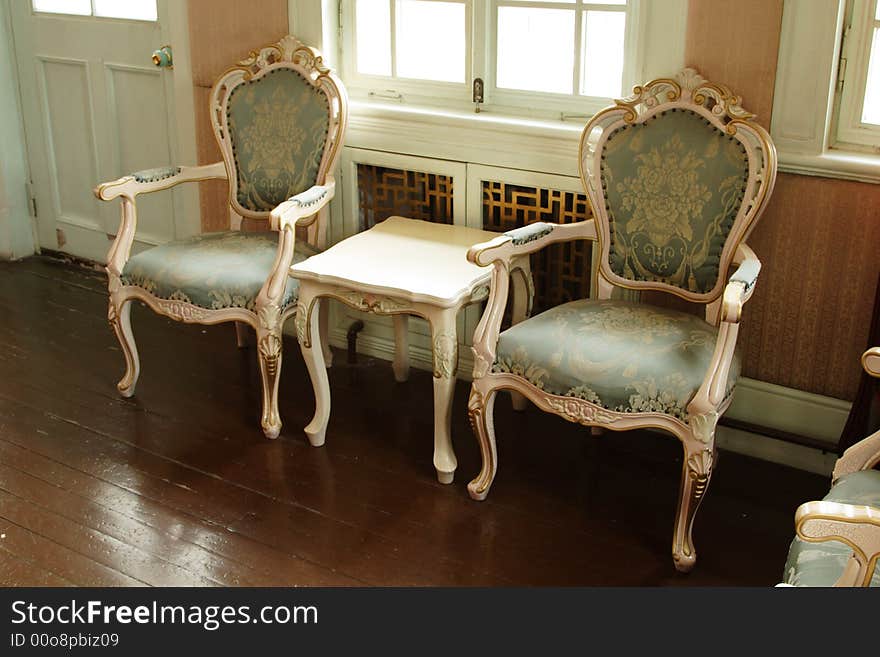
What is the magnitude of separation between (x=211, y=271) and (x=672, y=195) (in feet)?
4.45

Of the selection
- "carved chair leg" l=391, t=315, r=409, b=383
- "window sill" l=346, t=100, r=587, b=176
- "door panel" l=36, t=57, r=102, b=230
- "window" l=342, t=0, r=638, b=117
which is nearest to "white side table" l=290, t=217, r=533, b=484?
"window sill" l=346, t=100, r=587, b=176

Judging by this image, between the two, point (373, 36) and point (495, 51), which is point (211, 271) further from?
point (495, 51)

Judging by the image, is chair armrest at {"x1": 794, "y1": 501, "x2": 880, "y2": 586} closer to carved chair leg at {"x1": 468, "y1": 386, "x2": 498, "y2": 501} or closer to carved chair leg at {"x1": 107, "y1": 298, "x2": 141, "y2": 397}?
carved chair leg at {"x1": 468, "y1": 386, "x2": 498, "y2": 501}

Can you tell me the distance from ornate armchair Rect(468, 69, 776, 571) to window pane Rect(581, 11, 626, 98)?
0.19 meters

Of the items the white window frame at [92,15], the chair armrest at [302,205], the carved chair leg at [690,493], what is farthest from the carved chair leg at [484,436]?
the white window frame at [92,15]

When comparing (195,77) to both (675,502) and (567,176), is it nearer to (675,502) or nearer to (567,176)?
(567,176)

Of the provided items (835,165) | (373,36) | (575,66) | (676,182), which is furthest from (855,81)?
(373,36)

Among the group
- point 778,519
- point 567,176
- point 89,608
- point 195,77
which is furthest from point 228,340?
point 778,519

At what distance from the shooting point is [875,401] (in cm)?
279

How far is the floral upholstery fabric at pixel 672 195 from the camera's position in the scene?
2791mm

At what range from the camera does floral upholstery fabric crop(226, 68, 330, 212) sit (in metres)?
3.45

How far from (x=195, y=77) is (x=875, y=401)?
8.36ft

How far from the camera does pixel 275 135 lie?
3502 millimetres

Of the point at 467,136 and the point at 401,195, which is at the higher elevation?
the point at 467,136
